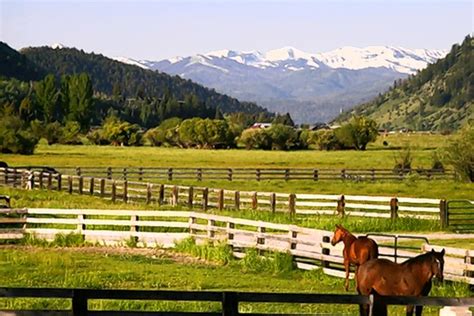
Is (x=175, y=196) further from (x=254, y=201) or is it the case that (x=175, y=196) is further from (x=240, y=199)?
(x=254, y=201)

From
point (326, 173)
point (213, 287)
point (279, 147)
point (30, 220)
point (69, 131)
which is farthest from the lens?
point (69, 131)

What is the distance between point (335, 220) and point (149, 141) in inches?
4775

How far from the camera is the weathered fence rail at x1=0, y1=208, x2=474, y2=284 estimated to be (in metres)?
20.9

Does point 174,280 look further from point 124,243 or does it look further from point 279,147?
point 279,147

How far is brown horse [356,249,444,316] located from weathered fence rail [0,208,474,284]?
490 centimetres

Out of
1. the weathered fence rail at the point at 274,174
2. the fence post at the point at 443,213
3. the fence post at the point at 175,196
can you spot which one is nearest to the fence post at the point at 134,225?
the fence post at the point at 443,213

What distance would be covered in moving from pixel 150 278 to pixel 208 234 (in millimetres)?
6299

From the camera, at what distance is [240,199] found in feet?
129

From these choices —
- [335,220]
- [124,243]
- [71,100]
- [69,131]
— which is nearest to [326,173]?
[335,220]

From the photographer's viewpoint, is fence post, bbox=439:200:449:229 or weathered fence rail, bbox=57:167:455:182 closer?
fence post, bbox=439:200:449:229

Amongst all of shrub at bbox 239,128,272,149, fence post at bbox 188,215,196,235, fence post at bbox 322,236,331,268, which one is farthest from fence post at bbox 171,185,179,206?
shrub at bbox 239,128,272,149

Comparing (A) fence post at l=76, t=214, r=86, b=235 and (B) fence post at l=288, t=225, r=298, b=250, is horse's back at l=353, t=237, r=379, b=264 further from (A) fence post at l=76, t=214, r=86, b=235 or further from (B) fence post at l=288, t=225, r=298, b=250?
(A) fence post at l=76, t=214, r=86, b=235

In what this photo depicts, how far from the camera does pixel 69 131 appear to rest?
144 m

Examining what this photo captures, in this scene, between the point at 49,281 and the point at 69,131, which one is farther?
the point at 69,131
